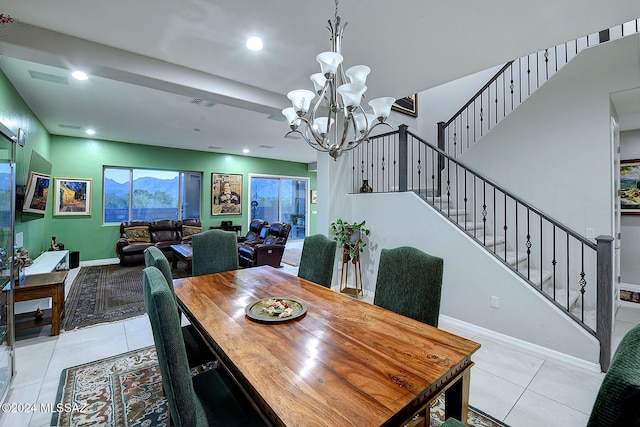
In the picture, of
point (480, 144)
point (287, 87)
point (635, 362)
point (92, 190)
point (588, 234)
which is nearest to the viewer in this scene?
point (635, 362)

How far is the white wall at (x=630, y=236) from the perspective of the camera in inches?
162

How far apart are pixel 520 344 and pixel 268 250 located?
14.0 feet

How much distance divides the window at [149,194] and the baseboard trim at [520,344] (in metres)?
6.86

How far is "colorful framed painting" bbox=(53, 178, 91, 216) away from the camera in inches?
238

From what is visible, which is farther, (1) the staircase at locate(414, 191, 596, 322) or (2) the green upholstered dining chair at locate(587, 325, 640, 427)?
(1) the staircase at locate(414, 191, 596, 322)

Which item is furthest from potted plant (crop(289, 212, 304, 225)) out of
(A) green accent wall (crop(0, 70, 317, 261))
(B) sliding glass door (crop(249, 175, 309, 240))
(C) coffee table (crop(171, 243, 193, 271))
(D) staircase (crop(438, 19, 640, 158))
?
(D) staircase (crop(438, 19, 640, 158))

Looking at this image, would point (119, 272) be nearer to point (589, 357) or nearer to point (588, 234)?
point (589, 357)

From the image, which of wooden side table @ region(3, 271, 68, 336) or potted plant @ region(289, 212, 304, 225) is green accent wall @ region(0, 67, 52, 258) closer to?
wooden side table @ region(3, 271, 68, 336)

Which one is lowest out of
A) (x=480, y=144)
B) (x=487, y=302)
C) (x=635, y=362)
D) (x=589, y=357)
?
(x=589, y=357)

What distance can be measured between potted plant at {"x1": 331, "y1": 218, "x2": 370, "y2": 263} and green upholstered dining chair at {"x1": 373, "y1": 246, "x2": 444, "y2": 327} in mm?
1915

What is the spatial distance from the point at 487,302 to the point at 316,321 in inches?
88.0

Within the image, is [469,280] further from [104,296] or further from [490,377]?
[104,296]

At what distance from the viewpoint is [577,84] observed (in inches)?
134

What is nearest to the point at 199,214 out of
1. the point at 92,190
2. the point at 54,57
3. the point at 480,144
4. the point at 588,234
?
the point at 92,190
